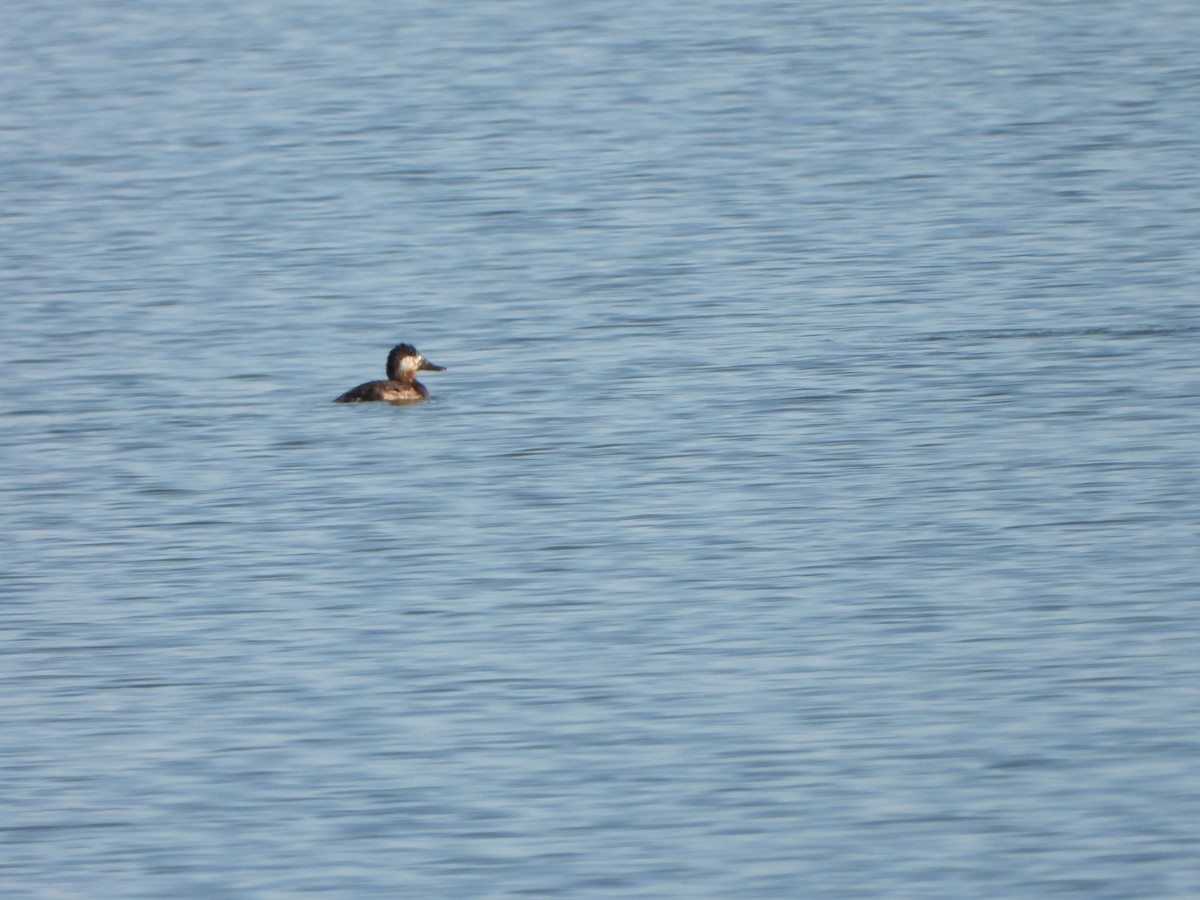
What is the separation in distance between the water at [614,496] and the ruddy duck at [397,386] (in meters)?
0.15

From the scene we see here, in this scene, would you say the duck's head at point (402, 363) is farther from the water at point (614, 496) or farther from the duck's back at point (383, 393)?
the water at point (614, 496)

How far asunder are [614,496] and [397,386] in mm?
2377

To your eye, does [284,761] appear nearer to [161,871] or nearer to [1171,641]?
[161,871]

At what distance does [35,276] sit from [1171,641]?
35.2ft

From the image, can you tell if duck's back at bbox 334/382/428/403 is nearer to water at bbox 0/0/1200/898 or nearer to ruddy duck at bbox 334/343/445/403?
ruddy duck at bbox 334/343/445/403

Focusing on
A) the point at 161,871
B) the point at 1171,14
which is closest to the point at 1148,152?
the point at 1171,14

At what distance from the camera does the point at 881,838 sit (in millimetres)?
8172

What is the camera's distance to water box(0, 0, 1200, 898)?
846 centimetres

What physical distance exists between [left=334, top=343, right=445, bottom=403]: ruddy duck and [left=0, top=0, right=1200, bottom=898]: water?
0.49ft

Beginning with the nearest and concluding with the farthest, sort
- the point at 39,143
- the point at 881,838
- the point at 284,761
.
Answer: the point at 881,838 → the point at 284,761 → the point at 39,143

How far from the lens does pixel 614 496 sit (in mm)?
12352

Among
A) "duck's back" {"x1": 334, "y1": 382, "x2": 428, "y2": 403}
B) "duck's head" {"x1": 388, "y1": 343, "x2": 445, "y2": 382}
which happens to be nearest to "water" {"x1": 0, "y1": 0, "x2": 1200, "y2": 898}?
"duck's back" {"x1": 334, "y1": 382, "x2": 428, "y2": 403}

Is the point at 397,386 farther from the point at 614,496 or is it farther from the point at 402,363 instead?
the point at 614,496

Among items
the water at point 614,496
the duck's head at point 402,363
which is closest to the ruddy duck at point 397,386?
the duck's head at point 402,363
